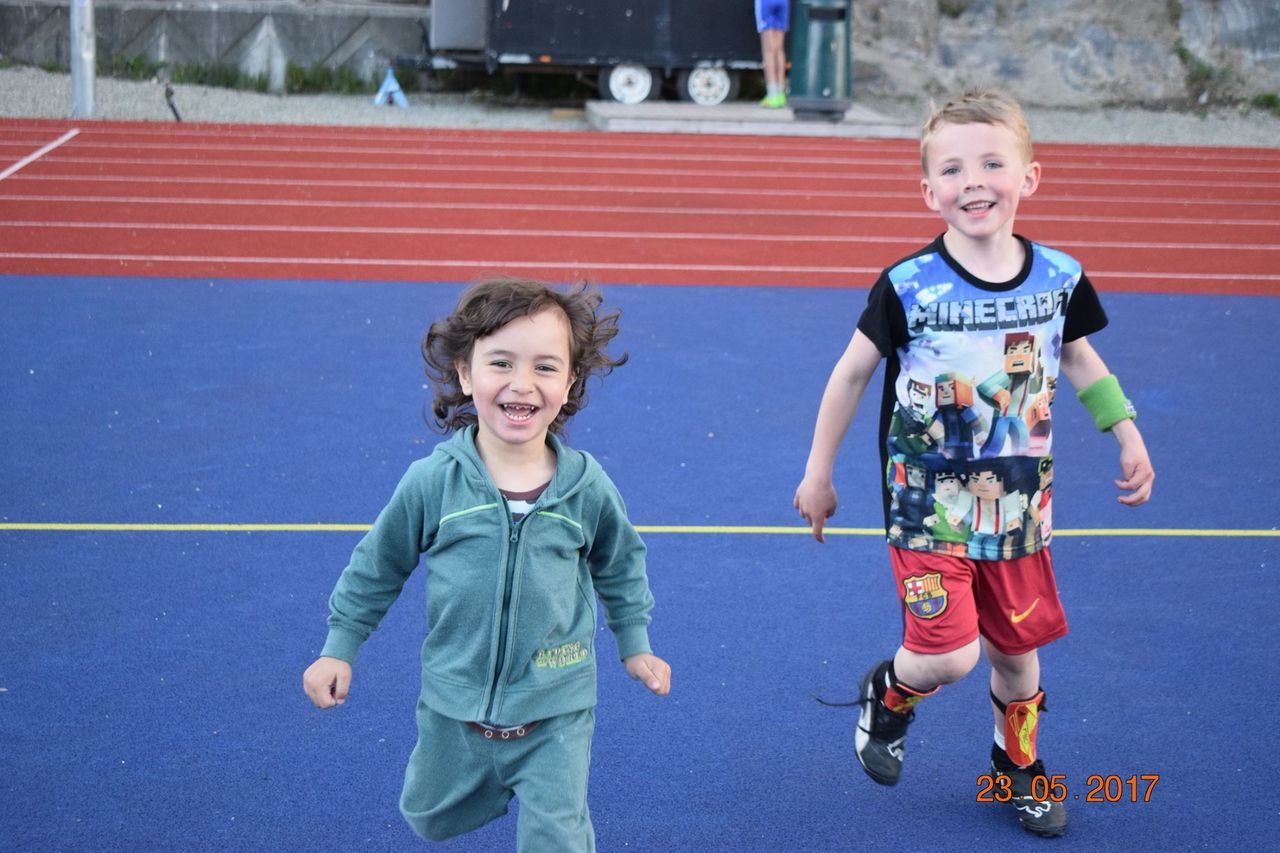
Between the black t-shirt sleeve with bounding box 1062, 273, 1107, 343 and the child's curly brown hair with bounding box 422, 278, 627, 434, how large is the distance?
→ 957 mm

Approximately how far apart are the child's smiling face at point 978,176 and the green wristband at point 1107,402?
39cm

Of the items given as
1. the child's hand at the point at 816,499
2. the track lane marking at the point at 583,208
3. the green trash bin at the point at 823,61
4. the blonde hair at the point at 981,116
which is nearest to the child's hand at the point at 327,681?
the child's hand at the point at 816,499

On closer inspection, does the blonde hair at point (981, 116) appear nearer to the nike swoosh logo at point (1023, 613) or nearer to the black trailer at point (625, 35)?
the nike swoosh logo at point (1023, 613)

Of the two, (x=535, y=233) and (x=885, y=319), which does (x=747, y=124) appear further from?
(x=885, y=319)

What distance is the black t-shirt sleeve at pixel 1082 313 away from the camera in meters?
3.02

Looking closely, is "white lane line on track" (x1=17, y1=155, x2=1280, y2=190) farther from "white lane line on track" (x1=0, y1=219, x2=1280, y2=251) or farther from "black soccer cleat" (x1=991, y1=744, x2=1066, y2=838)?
"black soccer cleat" (x1=991, y1=744, x2=1066, y2=838)

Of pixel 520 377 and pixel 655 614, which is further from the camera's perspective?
pixel 655 614


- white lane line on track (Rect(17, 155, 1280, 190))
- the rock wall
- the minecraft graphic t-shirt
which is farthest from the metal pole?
the minecraft graphic t-shirt

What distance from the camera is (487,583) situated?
2447mm

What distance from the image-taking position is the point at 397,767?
11.1ft

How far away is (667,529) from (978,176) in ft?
7.51

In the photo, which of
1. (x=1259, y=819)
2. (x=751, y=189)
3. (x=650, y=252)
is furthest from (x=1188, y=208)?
(x=1259, y=819)

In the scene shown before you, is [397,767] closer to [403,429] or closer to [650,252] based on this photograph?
[403,429]
